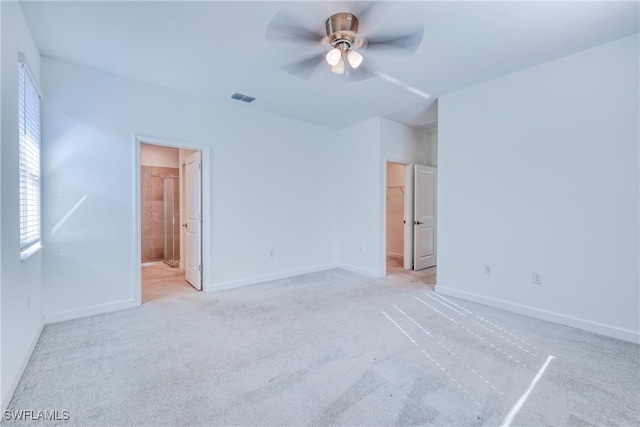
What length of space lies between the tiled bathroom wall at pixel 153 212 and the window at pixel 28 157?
3.17 meters

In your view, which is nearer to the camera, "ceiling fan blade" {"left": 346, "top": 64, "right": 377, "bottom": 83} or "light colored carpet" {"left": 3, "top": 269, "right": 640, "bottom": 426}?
"light colored carpet" {"left": 3, "top": 269, "right": 640, "bottom": 426}

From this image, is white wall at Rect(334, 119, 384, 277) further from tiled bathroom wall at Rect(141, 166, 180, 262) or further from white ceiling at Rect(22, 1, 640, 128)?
tiled bathroom wall at Rect(141, 166, 180, 262)

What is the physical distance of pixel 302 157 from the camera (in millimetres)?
4855

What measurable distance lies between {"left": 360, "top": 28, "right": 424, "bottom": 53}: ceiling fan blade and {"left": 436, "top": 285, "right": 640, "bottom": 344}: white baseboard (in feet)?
9.24

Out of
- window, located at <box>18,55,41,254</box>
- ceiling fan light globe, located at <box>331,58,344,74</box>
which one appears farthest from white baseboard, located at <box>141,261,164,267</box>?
ceiling fan light globe, located at <box>331,58,344,74</box>

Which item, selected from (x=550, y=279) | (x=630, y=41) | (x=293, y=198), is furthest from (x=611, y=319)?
(x=293, y=198)

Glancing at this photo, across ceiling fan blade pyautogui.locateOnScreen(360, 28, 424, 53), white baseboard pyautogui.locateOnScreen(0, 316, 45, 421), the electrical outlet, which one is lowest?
white baseboard pyautogui.locateOnScreen(0, 316, 45, 421)

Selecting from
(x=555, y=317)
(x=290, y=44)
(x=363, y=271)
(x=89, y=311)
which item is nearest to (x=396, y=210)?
(x=363, y=271)

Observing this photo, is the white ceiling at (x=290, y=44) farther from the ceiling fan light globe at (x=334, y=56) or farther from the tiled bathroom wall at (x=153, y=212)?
the tiled bathroom wall at (x=153, y=212)

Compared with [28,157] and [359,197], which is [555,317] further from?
[28,157]

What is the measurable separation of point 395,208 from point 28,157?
5915 mm

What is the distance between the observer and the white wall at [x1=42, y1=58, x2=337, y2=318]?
287cm

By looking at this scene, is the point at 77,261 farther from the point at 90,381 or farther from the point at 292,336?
the point at 292,336

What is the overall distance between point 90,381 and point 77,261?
1.55m
